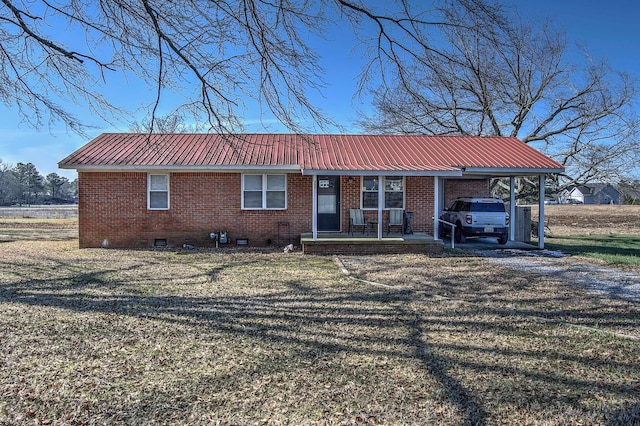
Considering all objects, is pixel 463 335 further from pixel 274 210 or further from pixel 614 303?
pixel 274 210

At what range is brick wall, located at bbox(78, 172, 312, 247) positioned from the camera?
14.3 metres

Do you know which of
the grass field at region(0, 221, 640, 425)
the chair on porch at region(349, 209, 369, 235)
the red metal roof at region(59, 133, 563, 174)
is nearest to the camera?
the grass field at region(0, 221, 640, 425)

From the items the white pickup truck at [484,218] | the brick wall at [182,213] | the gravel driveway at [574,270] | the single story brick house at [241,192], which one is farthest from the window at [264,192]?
the gravel driveway at [574,270]

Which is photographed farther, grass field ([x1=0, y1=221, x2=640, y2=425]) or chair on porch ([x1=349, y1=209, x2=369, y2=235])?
chair on porch ([x1=349, y1=209, x2=369, y2=235])

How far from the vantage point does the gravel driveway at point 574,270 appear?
8164mm

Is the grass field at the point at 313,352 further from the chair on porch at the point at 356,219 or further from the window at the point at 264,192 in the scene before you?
the window at the point at 264,192

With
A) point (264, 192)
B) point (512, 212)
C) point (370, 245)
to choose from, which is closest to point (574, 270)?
point (370, 245)

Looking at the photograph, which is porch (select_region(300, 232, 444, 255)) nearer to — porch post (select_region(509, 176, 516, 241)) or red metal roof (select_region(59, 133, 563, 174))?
red metal roof (select_region(59, 133, 563, 174))

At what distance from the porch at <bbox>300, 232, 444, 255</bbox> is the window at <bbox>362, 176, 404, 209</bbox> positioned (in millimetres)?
1885

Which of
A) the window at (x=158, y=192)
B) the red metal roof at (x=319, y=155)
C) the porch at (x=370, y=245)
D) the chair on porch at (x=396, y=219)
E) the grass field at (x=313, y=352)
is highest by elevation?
the red metal roof at (x=319, y=155)

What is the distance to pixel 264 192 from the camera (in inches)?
573

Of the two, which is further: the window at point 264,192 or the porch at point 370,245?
the window at point 264,192


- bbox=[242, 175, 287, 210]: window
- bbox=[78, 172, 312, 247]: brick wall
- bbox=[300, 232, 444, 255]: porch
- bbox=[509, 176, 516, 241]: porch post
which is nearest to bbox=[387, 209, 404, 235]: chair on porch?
bbox=[300, 232, 444, 255]: porch

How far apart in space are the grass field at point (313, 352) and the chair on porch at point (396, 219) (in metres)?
6.41
